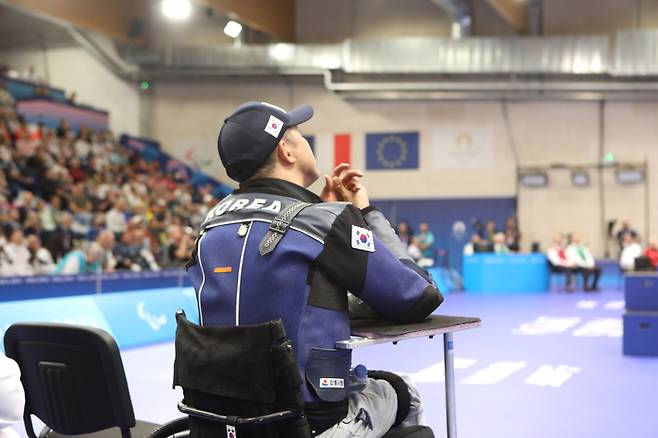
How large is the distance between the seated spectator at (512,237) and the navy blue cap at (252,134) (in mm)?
17770

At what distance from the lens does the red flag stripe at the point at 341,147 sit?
2212cm

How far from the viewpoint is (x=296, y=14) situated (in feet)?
76.2

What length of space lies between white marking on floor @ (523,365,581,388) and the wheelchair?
15.8 ft

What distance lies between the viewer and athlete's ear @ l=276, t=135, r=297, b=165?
242 cm

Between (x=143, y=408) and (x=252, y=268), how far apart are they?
12.8 feet

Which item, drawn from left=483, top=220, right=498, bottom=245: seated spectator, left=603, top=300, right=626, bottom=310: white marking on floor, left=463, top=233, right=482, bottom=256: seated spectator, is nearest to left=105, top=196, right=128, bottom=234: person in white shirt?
left=463, top=233, right=482, bottom=256: seated spectator

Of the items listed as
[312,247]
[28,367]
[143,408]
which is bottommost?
[143,408]

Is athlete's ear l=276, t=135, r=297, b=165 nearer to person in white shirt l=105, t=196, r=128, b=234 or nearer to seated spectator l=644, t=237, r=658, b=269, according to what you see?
person in white shirt l=105, t=196, r=128, b=234

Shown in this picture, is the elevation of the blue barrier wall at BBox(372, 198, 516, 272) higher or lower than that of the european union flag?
lower

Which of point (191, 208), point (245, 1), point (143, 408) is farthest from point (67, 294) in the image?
point (245, 1)

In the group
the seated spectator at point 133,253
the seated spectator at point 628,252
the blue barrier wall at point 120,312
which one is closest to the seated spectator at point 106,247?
the seated spectator at point 133,253

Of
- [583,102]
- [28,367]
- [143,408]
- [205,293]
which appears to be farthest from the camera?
[583,102]

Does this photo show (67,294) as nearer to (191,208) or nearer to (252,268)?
(252,268)

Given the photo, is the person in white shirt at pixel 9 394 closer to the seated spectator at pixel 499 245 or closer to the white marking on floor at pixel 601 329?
the white marking on floor at pixel 601 329
